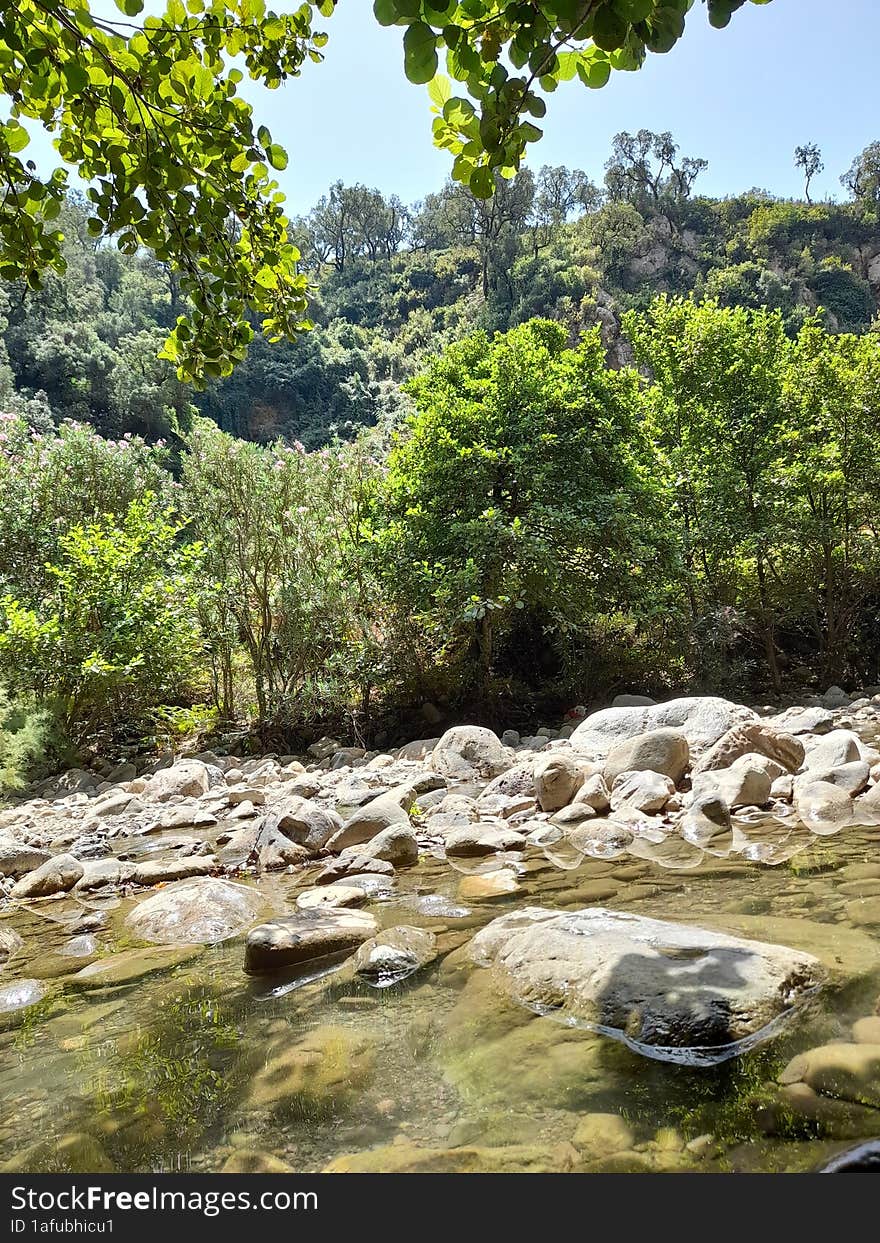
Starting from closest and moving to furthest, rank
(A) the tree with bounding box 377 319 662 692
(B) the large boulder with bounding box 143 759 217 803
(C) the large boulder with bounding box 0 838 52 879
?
(C) the large boulder with bounding box 0 838 52 879
(B) the large boulder with bounding box 143 759 217 803
(A) the tree with bounding box 377 319 662 692

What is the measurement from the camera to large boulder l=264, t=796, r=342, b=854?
4.76 m

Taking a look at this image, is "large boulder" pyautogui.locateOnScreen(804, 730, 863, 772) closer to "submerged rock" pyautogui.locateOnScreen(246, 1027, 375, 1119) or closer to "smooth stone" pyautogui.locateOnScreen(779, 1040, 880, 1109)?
"smooth stone" pyautogui.locateOnScreen(779, 1040, 880, 1109)

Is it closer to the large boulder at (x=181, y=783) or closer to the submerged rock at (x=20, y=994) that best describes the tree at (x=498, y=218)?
the large boulder at (x=181, y=783)

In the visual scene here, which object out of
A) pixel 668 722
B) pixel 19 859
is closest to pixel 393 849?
pixel 19 859

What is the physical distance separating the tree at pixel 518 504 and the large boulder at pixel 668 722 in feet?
9.66

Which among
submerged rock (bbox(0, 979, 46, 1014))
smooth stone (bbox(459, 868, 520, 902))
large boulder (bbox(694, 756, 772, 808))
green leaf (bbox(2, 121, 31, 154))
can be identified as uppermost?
green leaf (bbox(2, 121, 31, 154))

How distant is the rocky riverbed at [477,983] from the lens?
165cm

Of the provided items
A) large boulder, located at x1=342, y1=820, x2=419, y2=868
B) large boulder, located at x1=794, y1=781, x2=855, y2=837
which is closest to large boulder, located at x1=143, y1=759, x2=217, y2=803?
large boulder, located at x1=342, y1=820, x2=419, y2=868

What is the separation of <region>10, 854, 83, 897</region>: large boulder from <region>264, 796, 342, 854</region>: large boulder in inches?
49.6

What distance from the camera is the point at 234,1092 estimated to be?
1917mm

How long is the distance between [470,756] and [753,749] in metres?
2.77

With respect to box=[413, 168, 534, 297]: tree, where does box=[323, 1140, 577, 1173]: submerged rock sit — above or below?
below

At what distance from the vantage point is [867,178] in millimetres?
54188

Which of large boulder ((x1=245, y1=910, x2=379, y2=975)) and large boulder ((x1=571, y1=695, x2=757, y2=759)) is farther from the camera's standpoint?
large boulder ((x1=571, y1=695, x2=757, y2=759))
